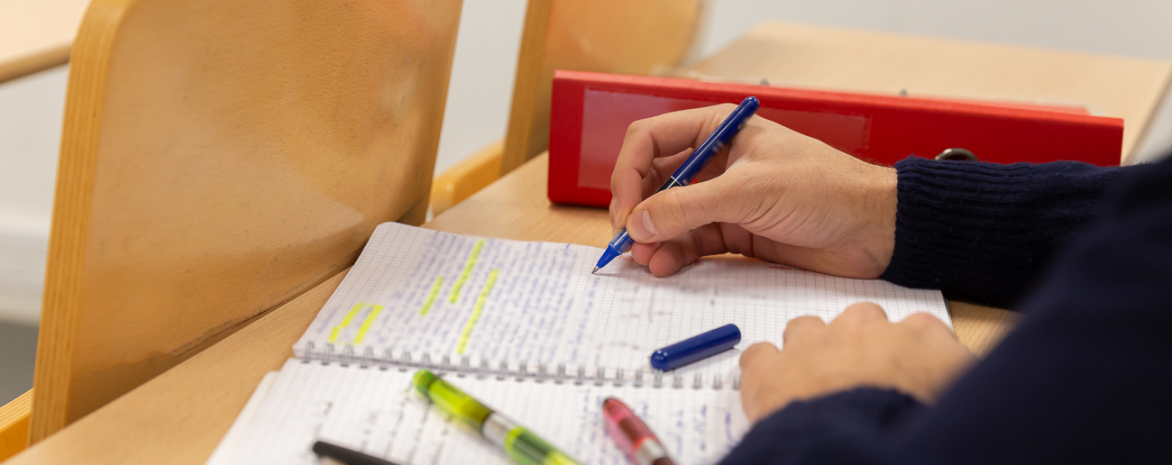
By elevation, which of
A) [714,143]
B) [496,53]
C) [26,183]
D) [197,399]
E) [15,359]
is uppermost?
[714,143]

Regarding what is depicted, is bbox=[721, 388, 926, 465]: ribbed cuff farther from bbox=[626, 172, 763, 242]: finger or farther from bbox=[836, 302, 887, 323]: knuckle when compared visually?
bbox=[626, 172, 763, 242]: finger

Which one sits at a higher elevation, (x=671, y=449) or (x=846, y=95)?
(x=846, y=95)

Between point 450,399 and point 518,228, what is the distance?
0.31m

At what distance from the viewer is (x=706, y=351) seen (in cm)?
50

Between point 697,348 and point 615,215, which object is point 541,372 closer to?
point 697,348

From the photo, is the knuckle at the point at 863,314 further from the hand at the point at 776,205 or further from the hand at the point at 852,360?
the hand at the point at 776,205

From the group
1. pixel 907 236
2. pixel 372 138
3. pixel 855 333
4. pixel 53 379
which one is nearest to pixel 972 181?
pixel 907 236

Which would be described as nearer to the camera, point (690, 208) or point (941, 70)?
point (690, 208)

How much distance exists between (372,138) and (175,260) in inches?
7.8

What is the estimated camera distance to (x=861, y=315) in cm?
48

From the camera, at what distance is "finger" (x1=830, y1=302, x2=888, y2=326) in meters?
0.47

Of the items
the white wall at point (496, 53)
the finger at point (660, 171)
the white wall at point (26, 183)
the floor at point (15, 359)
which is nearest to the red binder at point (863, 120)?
the finger at point (660, 171)

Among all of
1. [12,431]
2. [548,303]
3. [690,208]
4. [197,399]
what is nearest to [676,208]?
[690,208]

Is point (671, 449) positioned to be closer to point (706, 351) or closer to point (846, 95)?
point (706, 351)
